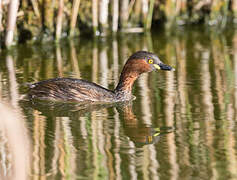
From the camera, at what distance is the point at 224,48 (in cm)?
1139

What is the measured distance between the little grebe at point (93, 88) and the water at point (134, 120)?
0.42 feet

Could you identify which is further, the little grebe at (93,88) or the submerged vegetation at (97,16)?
the submerged vegetation at (97,16)

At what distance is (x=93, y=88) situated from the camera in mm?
7559

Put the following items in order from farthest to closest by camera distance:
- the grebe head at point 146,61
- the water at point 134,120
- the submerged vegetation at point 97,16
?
the submerged vegetation at point 97,16, the grebe head at point 146,61, the water at point 134,120

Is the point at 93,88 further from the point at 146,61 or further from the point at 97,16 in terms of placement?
the point at 97,16

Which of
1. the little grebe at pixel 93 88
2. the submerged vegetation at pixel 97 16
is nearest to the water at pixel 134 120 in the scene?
the little grebe at pixel 93 88

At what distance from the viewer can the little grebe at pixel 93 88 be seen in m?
7.56

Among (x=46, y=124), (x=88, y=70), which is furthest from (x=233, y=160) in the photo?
(x=88, y=70)

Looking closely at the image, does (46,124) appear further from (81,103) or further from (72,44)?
(72,44)

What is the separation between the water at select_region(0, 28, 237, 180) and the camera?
5.29 metres

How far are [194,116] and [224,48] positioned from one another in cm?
471

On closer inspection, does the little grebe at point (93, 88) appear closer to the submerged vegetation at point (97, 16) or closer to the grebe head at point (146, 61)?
the grebe head at point (146, 61)

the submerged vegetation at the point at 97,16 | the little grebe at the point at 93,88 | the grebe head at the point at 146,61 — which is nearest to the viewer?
the little grebe at the point at 93,88

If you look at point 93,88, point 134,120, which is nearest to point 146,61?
point 93,88
